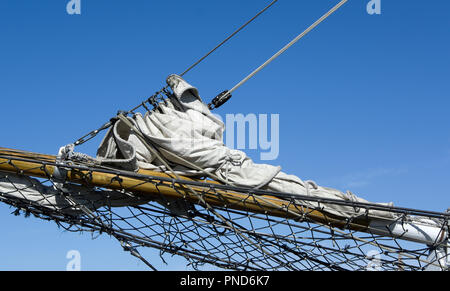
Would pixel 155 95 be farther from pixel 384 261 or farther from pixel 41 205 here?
pixel 384 261

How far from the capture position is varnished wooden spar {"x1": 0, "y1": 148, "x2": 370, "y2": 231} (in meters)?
8.53

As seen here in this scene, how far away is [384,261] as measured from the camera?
850 centimetres

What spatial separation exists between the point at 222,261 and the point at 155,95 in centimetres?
230

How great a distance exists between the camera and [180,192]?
8555mm

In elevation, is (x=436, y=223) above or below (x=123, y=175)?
below

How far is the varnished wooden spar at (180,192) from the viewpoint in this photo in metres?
8.53
